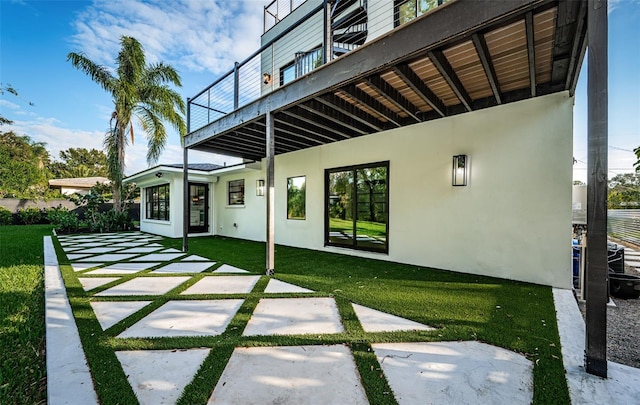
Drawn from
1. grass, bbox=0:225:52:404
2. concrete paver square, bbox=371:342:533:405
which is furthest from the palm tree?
concrete paver square, bbox=371:342:533:405

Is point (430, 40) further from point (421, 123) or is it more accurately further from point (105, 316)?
point (105, 316)

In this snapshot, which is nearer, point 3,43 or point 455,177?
point 455,177

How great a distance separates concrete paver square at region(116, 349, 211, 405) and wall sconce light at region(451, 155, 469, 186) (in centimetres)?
425

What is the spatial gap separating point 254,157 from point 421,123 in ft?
17.1

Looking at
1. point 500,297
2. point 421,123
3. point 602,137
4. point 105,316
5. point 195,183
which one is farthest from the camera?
point 195,183

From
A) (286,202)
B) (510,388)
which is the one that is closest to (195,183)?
(286,202)

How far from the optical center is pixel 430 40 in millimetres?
2535

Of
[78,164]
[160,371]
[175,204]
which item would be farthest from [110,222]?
[78,164]

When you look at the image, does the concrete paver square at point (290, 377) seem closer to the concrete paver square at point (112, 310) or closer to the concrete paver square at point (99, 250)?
the concrete paver square at point (112, 310)

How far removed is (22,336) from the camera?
234 cm

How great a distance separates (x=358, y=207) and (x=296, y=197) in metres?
2.09

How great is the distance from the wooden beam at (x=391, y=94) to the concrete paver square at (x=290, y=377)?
10.4 feet

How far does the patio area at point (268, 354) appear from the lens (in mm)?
1609

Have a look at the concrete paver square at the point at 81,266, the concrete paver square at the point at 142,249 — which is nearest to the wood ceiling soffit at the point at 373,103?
the concrete paver square at the point at 81,266
